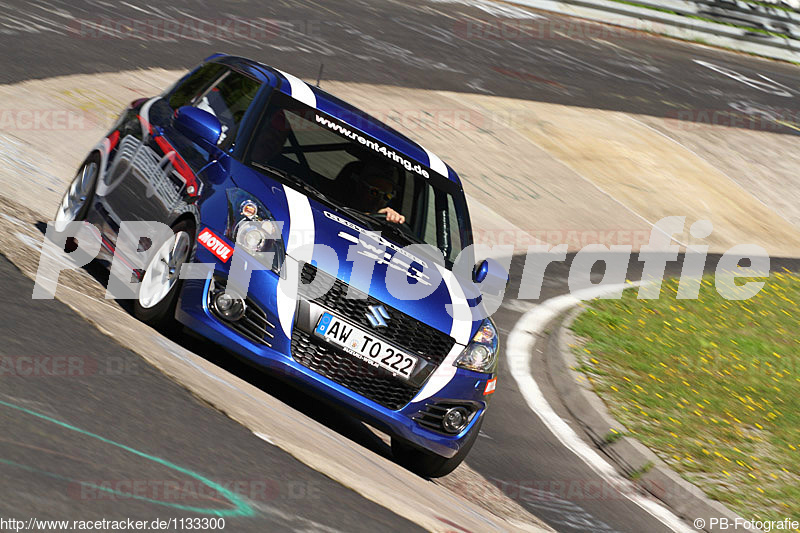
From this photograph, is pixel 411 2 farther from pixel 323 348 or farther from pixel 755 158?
pixel 323 348

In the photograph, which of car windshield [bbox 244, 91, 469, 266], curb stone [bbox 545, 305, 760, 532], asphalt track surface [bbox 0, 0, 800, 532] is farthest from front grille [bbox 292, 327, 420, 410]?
curb stone [bbox 545, 305, 760, 532]

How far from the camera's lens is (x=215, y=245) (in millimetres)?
5812

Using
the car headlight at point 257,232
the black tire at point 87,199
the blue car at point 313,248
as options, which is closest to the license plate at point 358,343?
the blue car at point 313,248

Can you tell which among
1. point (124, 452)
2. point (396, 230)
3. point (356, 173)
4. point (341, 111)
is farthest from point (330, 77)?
point (124, 452)

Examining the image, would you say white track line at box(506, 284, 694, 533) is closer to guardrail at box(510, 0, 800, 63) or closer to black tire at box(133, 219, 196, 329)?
black tire at box(133, 219, 196, 329)

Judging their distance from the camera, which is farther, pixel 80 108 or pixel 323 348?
pixel 80 108

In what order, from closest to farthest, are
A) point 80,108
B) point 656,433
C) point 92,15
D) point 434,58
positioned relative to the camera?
point 656,433 → point 80,108 → point 92,15 → point 434,58

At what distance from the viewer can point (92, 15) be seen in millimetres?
15695

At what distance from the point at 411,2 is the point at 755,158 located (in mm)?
8759

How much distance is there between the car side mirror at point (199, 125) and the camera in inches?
255

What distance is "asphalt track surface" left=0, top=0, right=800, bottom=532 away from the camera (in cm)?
415

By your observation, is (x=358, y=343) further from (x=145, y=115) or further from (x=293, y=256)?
(x=145, y=115)

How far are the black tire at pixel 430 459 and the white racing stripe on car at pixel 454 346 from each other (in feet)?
1.32

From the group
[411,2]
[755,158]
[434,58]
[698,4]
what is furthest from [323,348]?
[698,4]
